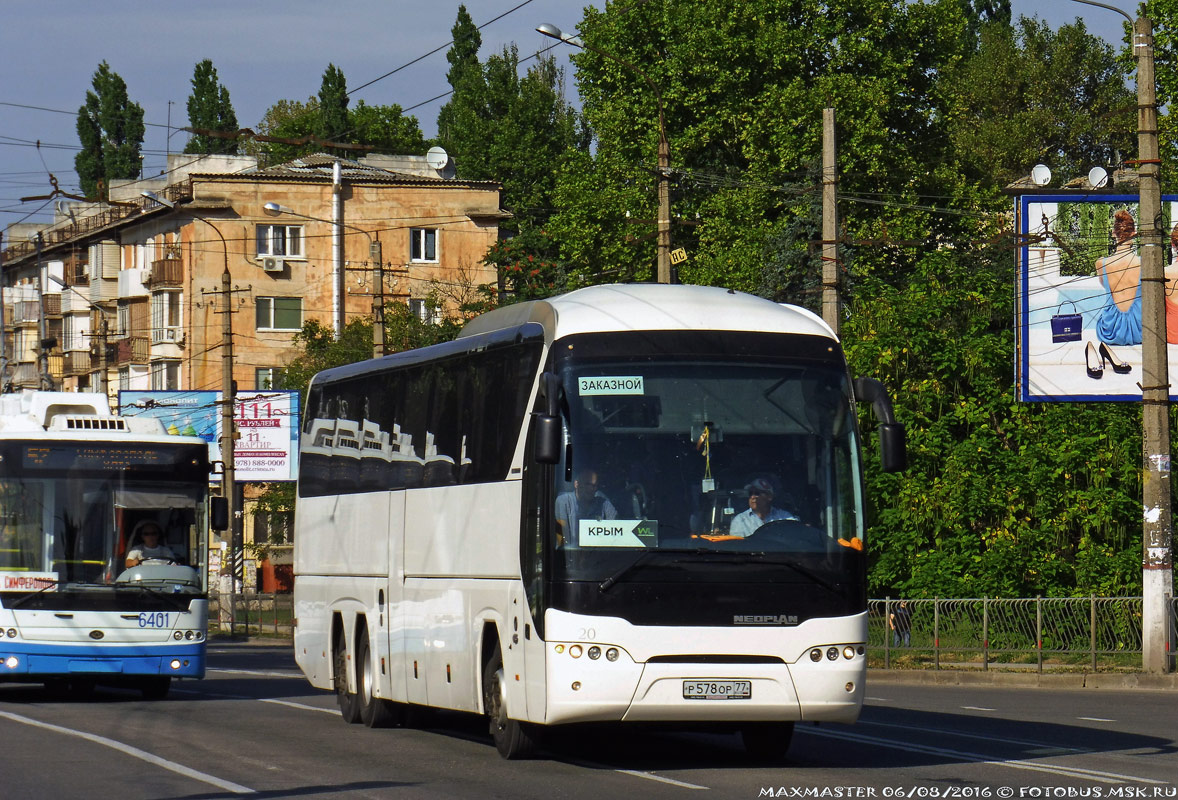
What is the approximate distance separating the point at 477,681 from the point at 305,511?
6277mm

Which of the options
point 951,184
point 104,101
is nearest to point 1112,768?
point 951,184

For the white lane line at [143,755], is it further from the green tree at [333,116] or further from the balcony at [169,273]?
the green tree at [333,116]

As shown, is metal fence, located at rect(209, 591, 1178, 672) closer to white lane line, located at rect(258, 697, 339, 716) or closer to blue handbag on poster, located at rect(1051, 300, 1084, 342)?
blue handbag on poster, located at rect(1051, 300, 1084, 342)

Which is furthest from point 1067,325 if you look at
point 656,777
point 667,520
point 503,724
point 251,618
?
point 251,618

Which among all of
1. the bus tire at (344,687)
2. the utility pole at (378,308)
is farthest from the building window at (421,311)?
the bus tire at (344,687)

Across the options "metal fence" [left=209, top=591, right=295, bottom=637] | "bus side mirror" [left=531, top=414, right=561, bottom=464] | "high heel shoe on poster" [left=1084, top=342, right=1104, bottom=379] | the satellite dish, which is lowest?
"metal fence" [left=209, top=591, right=295, bottom=637]

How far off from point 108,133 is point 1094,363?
247 feet

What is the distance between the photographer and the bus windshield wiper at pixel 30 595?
20406 millimetres

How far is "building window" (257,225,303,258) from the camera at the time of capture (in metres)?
73.2

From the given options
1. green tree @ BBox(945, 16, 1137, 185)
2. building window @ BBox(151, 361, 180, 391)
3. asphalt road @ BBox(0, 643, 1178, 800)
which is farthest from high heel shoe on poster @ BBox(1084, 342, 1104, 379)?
building window @ BBox(151, 361, 180, 391)

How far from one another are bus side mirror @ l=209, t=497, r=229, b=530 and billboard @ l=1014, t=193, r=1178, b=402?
15.8 metres

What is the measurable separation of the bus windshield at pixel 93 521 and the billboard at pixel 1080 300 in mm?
16264

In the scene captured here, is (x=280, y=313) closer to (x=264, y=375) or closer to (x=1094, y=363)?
(x=264, y=375)

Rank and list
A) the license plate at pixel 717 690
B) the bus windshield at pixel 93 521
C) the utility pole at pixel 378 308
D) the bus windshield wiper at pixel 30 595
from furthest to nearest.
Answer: the utility pole at pixel 378 308 < the bus windshield at pixel 93 521 < the bus windshield wiper at pixel 30 595 < the license plate at pixel 717 690
